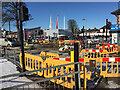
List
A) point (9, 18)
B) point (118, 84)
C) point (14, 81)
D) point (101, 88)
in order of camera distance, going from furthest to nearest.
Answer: point (9, 18) < point (14, 81) < point (118, 84) < point (101, 88)

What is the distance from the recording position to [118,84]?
4.47 m

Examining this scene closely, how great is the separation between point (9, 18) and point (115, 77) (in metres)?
27.3

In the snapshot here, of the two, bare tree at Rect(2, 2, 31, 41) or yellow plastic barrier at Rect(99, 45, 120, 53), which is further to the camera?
bare tree at Rect(2, 2, 31, 41)

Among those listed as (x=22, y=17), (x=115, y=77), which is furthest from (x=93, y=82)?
(x=22, y=17)

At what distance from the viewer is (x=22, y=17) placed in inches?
195

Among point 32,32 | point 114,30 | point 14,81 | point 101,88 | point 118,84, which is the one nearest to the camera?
point 101,88

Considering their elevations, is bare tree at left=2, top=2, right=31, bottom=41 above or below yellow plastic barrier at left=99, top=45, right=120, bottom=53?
above

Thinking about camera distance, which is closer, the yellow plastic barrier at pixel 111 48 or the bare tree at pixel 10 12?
the yellow plastic barrier at pixel 111 48

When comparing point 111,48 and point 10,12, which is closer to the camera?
point 111,48

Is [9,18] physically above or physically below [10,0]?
below

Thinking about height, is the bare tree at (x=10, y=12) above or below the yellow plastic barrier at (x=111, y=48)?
above

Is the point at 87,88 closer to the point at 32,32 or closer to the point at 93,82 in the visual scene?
the point at 93,82

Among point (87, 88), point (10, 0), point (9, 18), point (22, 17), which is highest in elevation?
point (10, 0)

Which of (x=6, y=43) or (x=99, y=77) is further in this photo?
(x=6, y=43)
